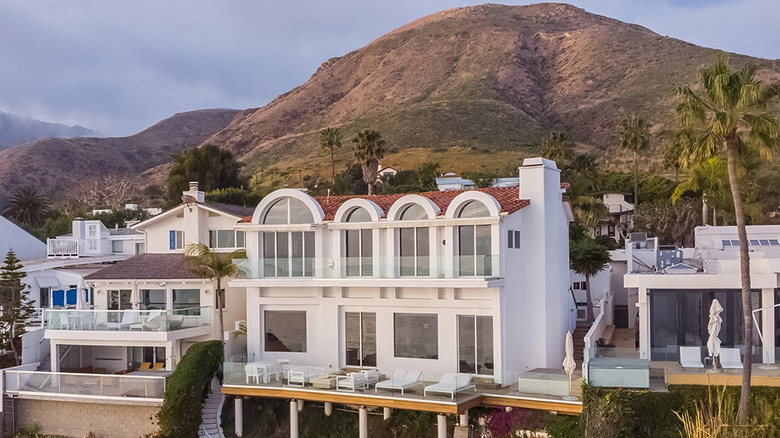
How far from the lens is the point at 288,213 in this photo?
2870cm

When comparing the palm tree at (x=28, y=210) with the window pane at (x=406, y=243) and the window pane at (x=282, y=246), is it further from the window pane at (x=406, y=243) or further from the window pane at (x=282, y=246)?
the window pane at (x=406, y=243)

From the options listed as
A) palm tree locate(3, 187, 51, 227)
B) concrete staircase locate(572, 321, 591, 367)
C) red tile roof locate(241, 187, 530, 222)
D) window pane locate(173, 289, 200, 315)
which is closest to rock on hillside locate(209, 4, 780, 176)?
palm tree locate(3, 187, 51, 227)

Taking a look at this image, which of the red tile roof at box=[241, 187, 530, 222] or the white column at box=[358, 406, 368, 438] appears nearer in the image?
the white column at box=[358, 406, 368, 438]

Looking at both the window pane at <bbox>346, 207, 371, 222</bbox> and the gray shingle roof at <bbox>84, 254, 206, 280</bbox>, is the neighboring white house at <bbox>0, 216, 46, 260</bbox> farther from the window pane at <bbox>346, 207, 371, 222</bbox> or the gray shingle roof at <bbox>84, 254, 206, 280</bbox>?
the window pane at <bbox>346, 207, 371, 222</bbox>

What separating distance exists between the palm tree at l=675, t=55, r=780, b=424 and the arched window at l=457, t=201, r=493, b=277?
20.9ft

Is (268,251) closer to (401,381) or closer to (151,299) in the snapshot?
(151,299)

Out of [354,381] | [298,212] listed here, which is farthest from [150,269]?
[354,381]

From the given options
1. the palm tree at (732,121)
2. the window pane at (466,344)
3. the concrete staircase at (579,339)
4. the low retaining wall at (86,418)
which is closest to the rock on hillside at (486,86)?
the concrete staircase at (579,339)

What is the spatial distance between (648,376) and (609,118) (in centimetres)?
10494

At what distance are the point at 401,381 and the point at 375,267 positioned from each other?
4.19 meters

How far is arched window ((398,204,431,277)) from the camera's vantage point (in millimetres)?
26219

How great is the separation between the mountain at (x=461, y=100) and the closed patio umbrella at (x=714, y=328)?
2638 inches

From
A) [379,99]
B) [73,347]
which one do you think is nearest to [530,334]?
[73,347]

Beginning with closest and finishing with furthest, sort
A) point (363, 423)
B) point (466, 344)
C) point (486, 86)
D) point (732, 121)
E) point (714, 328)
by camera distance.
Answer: point (732, 121) < point (714, 328) < point (363, 423) < point (466, 344) < point (486, 86)
